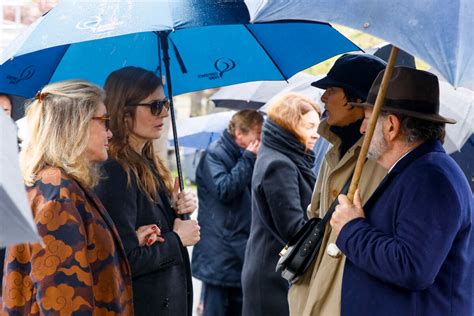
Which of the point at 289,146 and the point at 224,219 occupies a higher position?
the point at 289,146

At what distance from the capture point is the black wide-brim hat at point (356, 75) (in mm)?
4219

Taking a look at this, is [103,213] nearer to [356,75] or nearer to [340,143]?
[340,143]

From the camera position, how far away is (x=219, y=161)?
7113mm

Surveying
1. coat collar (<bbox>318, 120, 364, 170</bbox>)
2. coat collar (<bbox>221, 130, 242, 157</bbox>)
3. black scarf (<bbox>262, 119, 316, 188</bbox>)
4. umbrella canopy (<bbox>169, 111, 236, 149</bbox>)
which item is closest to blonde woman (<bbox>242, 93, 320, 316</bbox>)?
black scarf (<bbox>262, 119, 316, 188</bbox>)

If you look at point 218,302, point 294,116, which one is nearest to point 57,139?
point 294,116

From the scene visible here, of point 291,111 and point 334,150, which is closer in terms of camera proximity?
point 334,150

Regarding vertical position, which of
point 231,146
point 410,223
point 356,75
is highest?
point 356,75

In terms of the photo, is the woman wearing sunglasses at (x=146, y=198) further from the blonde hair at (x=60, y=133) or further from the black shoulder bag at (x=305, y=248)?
the black shoulder bag at (x=305, y=248)

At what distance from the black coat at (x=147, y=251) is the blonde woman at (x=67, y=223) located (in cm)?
24

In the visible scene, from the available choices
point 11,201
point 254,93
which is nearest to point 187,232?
point 11,201

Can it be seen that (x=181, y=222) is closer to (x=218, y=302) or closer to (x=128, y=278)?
(x=128, y=278)

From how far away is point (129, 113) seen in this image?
421cm

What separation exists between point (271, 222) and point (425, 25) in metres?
2.75

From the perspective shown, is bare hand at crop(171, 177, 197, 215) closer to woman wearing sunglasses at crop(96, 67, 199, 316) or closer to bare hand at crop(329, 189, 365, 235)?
woman wearing sunglasses at crop(96, 67, 199, 316)
